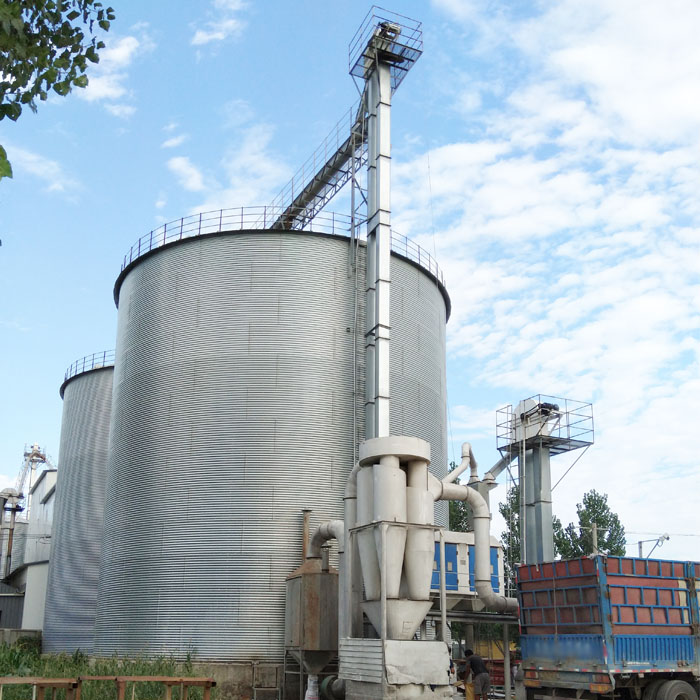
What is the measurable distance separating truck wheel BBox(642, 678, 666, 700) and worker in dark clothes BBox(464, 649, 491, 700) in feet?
15.4

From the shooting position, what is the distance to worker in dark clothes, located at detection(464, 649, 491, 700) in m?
23.6

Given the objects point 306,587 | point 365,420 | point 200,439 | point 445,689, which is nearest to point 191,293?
point 200,439

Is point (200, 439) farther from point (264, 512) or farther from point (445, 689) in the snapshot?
point (445, 689)

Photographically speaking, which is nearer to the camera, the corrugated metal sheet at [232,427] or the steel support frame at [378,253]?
the corrugated metal sheet at [232,427]

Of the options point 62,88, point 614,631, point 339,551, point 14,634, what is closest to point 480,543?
point 339,551

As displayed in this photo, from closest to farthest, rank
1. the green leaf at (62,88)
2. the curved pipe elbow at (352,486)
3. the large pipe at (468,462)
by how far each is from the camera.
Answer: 1. the green leaf at (62,88)
2. the curved pipe elbow at (352,486)
3. the large pipe at (468,462)

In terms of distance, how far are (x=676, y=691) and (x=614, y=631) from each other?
7.92 ft

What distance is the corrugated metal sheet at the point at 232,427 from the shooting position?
2706 centimetres

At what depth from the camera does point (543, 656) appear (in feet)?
69.5

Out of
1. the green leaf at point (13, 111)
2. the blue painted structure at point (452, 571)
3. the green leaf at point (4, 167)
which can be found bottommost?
the blue painted structure at point (452, 571)

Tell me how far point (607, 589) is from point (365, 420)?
10929 millimetres

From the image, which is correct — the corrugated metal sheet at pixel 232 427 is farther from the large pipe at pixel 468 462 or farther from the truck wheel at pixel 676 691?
the truck wheel at pixel 676 691

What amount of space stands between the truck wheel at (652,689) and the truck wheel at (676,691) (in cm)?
8

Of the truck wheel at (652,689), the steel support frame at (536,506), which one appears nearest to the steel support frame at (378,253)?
the steel support frame at (536,506)
